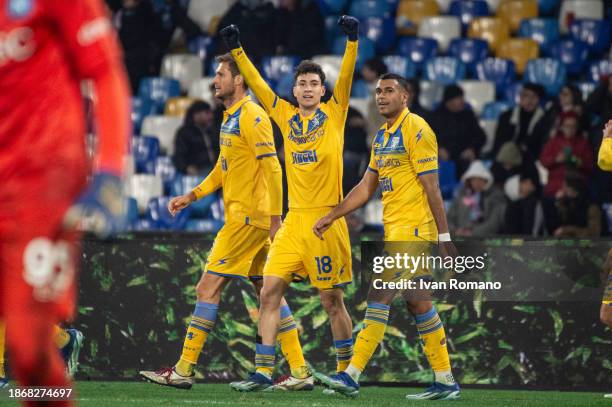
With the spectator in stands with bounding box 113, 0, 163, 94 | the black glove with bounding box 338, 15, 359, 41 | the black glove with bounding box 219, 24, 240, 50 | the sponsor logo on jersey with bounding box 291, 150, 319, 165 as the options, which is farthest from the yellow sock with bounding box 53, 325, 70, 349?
the spectator in stands with bounding box 113, 0, 163, 94

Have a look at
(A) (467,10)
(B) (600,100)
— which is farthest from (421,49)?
(B) (600,100)

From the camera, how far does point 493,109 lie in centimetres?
1338

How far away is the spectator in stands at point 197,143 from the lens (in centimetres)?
1261

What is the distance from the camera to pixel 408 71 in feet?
45.5

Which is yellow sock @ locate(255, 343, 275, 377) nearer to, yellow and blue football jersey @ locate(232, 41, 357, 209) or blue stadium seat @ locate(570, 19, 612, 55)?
yellow and blue football jersey @ locate(232, 41, 357, 209)

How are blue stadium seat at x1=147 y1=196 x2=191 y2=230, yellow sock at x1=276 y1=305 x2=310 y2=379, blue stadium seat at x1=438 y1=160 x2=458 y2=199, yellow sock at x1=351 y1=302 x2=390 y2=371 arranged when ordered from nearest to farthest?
yellow sock at x1=351 y1=302 x2=390 y2=371 < yellow sock at x1=276 y1=305 x2=310 y2=379 < blue stadium seat at x1=438 y1=160 x2=458 y2=199 < blue stadium seat at x1=147 y1=196 x2=191 y2=230

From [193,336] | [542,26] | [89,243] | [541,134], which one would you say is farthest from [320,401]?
[542,26]

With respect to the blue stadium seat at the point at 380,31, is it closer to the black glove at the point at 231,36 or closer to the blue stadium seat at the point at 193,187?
the blue stadium seat at the point at 193,187

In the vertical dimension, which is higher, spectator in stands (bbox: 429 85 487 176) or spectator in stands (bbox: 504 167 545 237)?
spectator in stands (bbox: 429 85 487 176)

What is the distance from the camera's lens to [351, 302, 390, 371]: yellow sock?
7.68m

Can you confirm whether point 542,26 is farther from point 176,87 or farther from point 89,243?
point 89,243

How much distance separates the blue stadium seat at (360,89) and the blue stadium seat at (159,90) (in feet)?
7.72

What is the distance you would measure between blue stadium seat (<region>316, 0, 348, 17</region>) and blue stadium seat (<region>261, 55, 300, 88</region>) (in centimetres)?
138

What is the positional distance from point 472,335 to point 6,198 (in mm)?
5954
